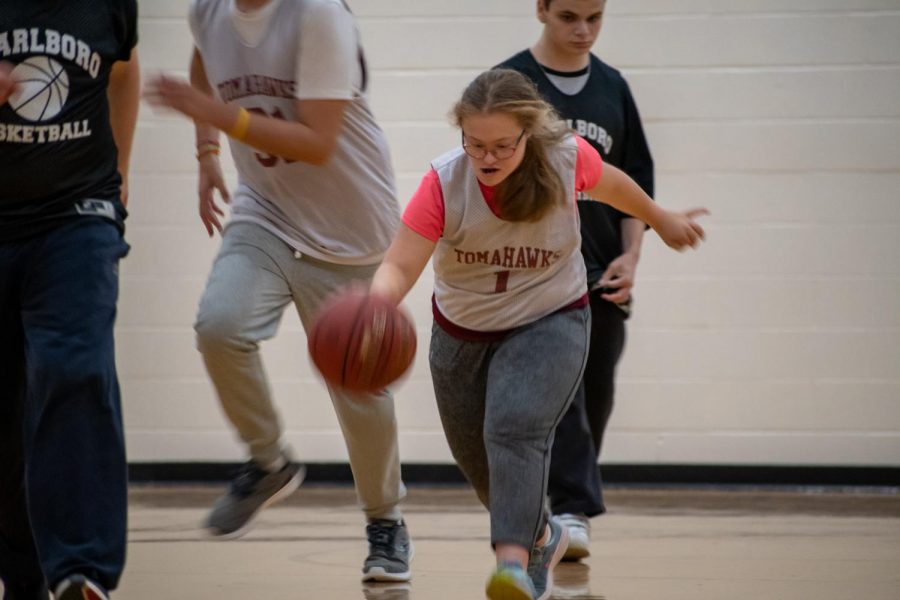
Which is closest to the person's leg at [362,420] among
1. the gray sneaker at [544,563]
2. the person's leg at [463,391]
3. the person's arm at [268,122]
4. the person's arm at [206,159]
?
the person's leg at [463,391]

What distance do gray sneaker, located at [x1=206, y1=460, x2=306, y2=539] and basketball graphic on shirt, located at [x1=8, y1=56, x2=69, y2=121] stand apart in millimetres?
1145

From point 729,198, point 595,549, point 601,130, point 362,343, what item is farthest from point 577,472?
point 729,198

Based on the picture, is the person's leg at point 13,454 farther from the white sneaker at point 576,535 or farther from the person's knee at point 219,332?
the white sneaker at point 576,535

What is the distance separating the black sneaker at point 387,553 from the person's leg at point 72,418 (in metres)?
1.12

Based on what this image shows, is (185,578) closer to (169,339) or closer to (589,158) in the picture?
(589,158)

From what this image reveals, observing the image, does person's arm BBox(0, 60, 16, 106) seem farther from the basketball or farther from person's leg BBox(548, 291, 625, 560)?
person's leg BBox(548, 291, 625, 560)

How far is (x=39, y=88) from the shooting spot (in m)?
3.00

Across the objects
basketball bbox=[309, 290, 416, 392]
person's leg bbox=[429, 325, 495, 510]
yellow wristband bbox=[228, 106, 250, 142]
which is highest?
yellow wristband bbox=[228, 106, 250, 142]

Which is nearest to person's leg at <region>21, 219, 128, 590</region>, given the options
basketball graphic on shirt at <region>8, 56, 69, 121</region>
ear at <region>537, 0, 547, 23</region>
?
basketball graphic on shirt at <region>8, 56, 69, 121</region>

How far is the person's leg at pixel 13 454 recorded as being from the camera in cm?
306

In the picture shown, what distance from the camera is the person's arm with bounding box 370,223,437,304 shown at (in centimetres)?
315

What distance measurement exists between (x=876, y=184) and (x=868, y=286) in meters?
0.50

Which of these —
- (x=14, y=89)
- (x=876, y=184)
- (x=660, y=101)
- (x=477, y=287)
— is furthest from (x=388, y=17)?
(x=14, y=89)

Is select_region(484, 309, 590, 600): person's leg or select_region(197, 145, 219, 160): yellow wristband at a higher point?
select_region(197, 145, 219, 160): yellow wristband
